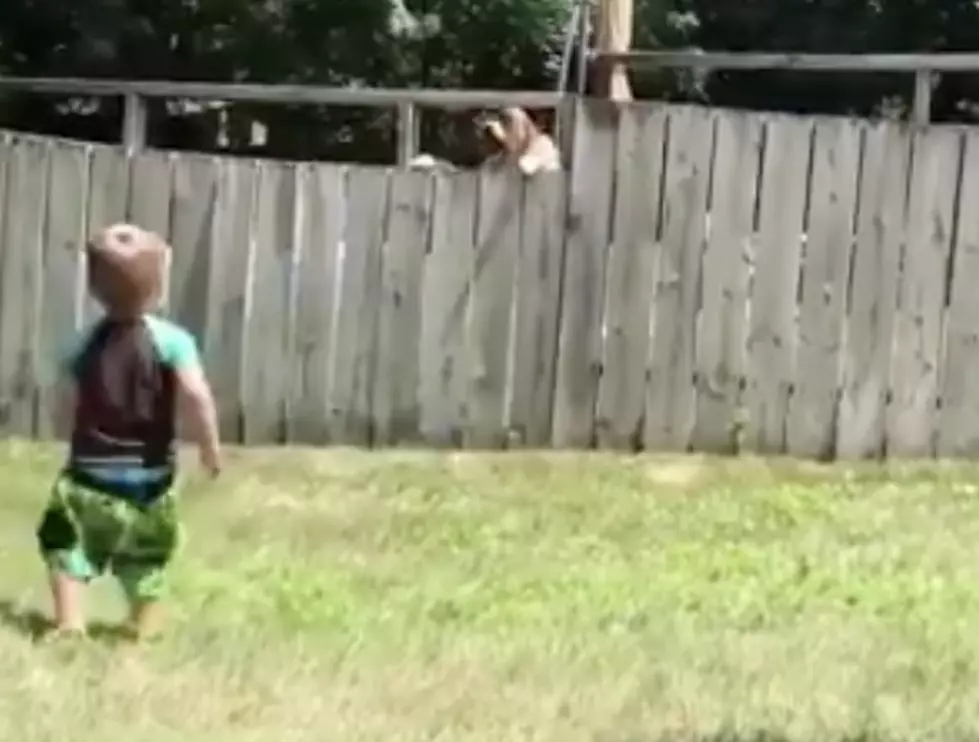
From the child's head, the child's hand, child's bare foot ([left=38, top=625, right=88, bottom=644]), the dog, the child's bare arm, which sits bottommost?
child's bare foot ([left=38, top=625, right=88, bottom=644])

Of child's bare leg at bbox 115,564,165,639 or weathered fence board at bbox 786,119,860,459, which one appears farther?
weathered fence board at bbox 786,119,860,459

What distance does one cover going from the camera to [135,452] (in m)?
6.08

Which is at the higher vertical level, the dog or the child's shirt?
the dog

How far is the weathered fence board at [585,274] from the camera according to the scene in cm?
929

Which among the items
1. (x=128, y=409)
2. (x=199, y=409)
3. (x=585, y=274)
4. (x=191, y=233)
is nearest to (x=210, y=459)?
(x=199, y=409)

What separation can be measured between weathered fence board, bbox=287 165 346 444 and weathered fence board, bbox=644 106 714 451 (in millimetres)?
1431

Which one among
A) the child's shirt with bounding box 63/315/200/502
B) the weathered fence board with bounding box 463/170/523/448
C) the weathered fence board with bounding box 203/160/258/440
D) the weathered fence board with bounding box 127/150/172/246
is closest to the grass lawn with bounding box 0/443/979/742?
the weathered fence board with bounding box 463/170/523/448

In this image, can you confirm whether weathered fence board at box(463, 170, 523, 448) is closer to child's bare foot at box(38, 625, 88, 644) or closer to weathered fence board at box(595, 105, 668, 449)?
weathered fence board at box(595, 105, 668, 449)

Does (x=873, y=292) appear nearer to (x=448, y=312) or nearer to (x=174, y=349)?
(x=448, y=312)

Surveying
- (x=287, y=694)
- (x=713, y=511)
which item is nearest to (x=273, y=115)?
(x=713, y=511)

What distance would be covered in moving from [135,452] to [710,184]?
3952 millimetres

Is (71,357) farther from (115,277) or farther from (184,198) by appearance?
(184,198)

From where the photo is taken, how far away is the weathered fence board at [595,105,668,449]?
30.5ft

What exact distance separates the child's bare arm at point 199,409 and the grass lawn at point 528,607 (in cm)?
52
